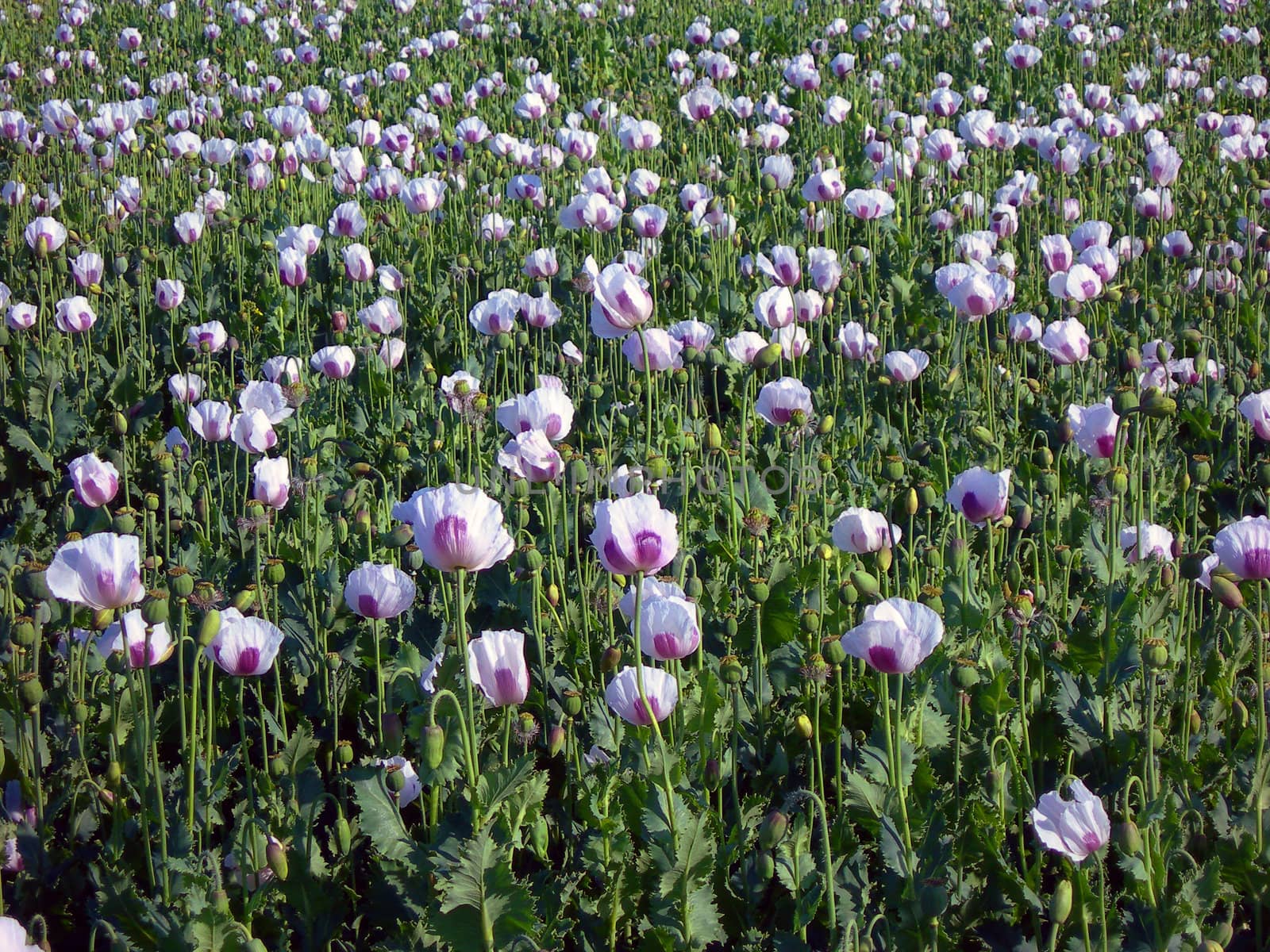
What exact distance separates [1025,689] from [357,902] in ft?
4.26

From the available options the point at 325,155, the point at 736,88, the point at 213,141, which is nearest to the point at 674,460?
the point at 325,155

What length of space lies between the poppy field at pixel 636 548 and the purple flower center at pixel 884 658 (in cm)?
2

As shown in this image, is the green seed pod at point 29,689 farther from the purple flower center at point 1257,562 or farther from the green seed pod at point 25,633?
the purple flower center at point 1257,562

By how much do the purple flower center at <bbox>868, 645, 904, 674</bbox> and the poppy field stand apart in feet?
0.06

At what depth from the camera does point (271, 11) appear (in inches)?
395

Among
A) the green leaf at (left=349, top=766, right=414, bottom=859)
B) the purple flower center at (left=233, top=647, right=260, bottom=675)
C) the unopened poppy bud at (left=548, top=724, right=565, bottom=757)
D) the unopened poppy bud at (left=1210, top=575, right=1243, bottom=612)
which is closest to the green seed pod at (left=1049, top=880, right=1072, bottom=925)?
the unopened poppy bud at (left=1210, top=575, right=1243, bottom=612)

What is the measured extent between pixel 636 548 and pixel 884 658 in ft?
1.35

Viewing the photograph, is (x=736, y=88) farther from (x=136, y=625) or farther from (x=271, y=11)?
(x=136, y=625)

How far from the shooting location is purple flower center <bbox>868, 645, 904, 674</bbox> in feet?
6.21

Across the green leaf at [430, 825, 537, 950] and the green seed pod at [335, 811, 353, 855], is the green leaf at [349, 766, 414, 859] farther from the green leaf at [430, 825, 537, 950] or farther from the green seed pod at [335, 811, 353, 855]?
the green leaf at [430, 825, 537, 950]

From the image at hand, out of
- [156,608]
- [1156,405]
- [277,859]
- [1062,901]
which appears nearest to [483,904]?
[277,859]

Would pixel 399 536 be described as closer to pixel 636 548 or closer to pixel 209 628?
pixel 209 628

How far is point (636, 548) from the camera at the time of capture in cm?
189

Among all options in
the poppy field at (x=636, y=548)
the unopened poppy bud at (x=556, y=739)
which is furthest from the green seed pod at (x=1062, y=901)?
the unopened poppy bud at (x=556, y=739)
